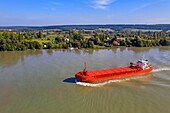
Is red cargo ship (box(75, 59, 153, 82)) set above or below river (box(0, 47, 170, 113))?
above

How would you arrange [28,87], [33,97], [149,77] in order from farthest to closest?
[149,77] → [28,87] → [33,97]

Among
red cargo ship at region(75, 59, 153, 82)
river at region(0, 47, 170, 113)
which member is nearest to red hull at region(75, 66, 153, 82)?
red cargo ship at region(75, 59, 153, 82)

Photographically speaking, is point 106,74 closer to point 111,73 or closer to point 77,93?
point 111,73

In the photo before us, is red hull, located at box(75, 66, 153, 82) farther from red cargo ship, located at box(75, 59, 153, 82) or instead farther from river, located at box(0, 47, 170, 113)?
river, located at box(0, 47, 170, 113)

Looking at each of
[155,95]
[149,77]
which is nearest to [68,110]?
[155,95]

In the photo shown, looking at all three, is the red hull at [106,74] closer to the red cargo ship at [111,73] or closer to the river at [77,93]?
the red cargo ship at [111,73]

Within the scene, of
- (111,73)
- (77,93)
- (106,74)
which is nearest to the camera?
(77,93)

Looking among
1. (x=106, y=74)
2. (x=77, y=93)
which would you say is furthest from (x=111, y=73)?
(x=77, y=93)

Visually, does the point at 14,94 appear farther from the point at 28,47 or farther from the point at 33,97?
Answer: the point at 28,47
